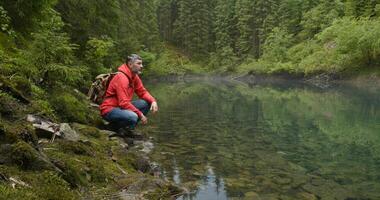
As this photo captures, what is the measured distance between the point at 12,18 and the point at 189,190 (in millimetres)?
7227

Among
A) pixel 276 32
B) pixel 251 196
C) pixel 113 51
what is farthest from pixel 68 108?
pixel 276 32

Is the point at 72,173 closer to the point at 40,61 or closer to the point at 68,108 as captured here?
the point at 68,108

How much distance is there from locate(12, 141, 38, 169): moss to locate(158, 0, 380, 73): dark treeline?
1681 inches

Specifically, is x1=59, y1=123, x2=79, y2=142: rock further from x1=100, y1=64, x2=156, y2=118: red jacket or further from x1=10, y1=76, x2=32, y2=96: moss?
x1=100, y1=64, x2=156, y2=118: red jacket

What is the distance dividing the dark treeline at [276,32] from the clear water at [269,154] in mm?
31589

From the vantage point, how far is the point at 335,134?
532 inches

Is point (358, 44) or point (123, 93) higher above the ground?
point (123, 93)

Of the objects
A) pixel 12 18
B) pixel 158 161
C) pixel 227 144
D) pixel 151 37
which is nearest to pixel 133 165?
pixel 158 161

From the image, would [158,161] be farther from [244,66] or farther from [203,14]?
[203,14]

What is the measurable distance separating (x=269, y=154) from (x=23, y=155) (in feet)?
20.2

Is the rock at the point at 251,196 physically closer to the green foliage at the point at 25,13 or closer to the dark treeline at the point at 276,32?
the green foliage at the point at 25,13

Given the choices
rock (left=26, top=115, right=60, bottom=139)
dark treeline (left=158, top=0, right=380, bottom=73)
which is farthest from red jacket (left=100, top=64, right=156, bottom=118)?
dark treeline (left=158, top=0, right=380, bottom=73)

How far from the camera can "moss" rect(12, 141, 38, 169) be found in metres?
5.11

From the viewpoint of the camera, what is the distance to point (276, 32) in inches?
2891
